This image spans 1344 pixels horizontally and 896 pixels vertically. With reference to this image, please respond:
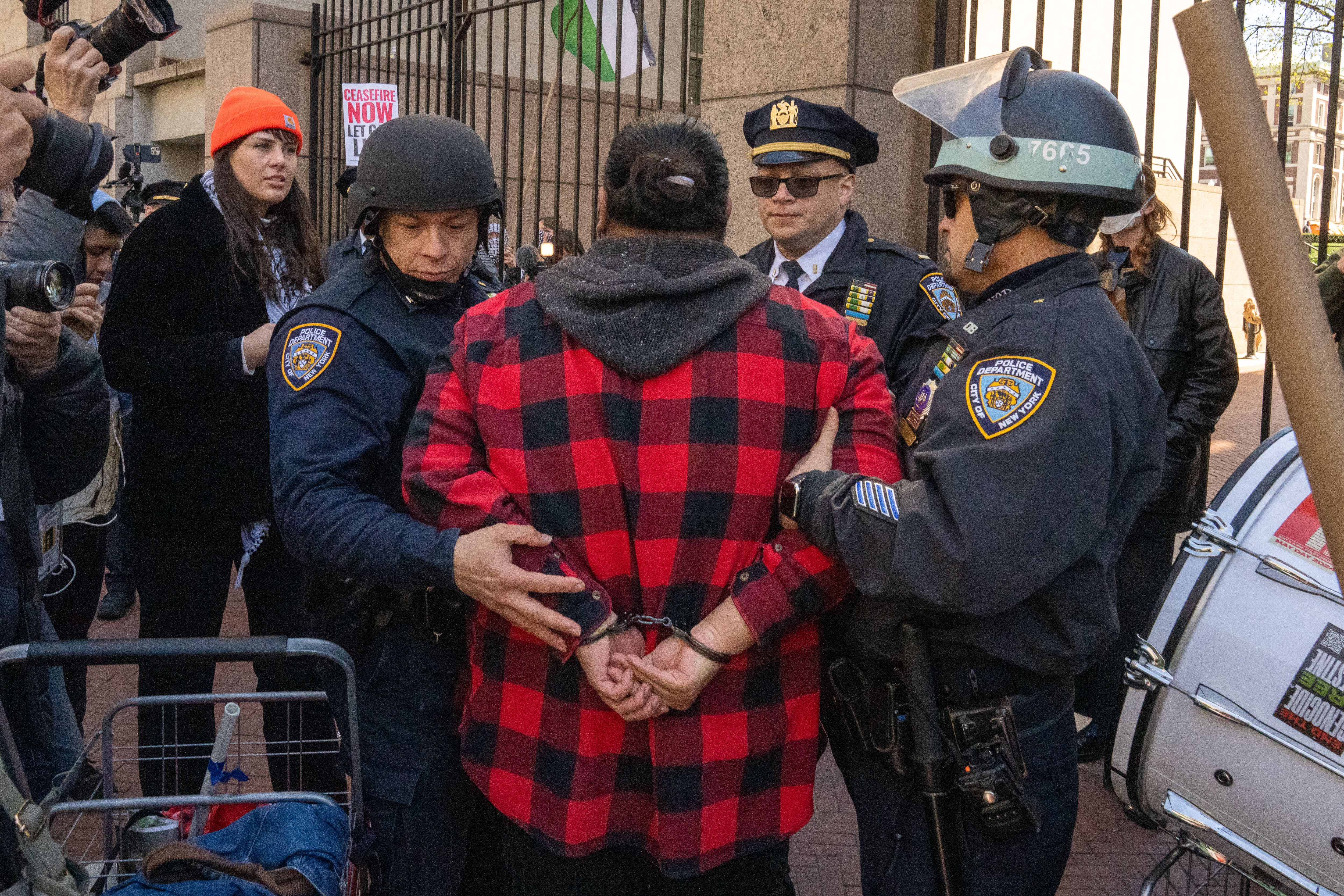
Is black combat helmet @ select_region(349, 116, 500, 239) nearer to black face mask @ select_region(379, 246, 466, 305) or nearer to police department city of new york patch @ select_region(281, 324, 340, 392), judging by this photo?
black face mask @ select_region(379, 246, 466, 305)

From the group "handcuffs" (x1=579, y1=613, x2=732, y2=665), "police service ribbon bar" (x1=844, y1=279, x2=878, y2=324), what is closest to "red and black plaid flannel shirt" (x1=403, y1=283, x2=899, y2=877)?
"handcuffs" (x1=579, y1=613, x2=732, y2=665)

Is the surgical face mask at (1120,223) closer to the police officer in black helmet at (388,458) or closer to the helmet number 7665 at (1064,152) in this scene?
the helmet number 7665 at (1064,152)

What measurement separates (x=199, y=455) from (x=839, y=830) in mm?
2470

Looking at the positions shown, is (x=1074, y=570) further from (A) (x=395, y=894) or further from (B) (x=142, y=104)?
(B) (x=142, y=104)

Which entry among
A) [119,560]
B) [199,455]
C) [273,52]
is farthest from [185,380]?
[273,52]

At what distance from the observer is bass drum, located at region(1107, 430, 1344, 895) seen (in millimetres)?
2139

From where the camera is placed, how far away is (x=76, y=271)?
191 inches

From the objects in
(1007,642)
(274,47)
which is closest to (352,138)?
(274,47)

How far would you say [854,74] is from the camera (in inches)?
189

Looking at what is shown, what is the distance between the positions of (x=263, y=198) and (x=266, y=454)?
834mm

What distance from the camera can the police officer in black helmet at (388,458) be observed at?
2311mm

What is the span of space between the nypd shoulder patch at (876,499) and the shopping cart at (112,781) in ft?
3.31

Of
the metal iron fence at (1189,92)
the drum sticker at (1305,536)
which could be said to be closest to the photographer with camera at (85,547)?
the metal iron fence at (1189,92)

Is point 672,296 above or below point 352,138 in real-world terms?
below
